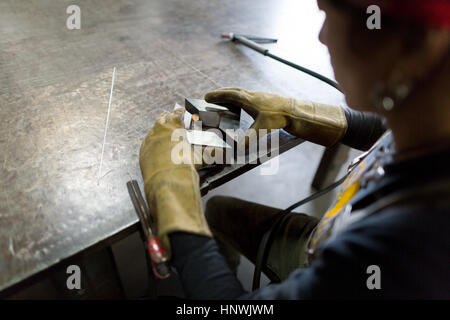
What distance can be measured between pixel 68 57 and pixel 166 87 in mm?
394

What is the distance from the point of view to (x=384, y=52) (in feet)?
1.12

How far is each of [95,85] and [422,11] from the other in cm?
87

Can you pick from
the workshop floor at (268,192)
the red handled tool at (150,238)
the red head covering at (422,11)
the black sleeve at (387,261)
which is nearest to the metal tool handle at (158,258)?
the red handled tool at (150,238)

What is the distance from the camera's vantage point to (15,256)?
515mm

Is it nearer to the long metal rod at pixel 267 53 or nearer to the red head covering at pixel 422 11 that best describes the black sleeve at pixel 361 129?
the long metal rod at pixel 267 53

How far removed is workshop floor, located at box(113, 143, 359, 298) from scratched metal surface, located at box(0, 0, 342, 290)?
62 cm

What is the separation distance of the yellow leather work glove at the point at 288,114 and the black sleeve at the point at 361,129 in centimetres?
3

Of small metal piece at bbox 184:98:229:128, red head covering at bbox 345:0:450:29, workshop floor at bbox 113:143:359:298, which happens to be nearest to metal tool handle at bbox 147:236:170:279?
small metal piece at bbox 184:98:229:128

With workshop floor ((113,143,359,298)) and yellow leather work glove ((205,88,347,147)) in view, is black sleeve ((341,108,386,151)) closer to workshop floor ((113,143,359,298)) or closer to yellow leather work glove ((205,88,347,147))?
yellow leather work glove ((205,88,347,147))

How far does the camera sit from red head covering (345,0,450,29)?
302 mm

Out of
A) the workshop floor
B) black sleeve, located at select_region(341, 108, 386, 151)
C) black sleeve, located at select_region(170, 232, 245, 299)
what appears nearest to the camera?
black sleeve, located at select_region(170, 232, 245, 299)

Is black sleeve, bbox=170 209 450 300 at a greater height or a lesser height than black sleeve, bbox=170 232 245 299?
greater
